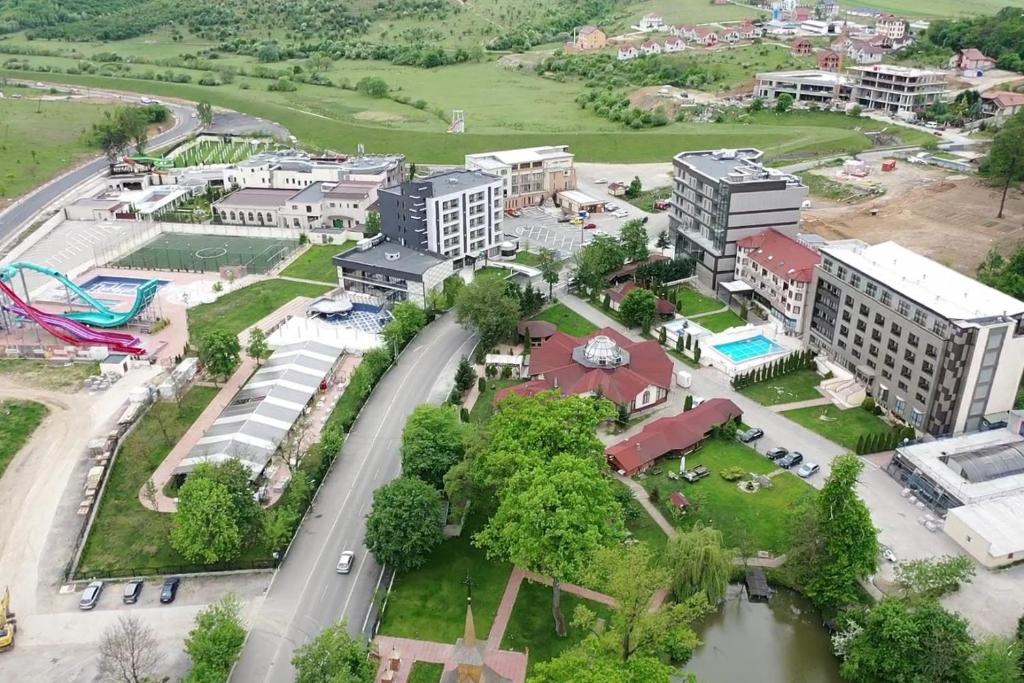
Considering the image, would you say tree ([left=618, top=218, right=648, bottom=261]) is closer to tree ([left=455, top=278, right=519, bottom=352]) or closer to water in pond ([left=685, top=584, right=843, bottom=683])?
tree ([left=455, top=278, right=519, bottom=352])

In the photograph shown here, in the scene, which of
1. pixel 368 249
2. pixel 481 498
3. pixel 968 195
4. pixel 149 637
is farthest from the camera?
Result: pixel 968 195

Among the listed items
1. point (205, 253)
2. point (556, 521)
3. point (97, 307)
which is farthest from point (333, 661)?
point (205, 253)

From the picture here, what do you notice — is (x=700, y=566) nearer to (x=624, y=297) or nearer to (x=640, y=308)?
(x=640, y=308)

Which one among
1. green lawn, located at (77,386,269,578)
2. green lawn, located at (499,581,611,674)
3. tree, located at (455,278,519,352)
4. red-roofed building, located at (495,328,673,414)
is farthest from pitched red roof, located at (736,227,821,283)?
green lawn, located at (77,386,269,578)

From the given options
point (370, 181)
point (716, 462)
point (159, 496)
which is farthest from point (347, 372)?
point (370, 181)

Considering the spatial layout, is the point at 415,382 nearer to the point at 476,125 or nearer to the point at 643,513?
the point at 643,513
